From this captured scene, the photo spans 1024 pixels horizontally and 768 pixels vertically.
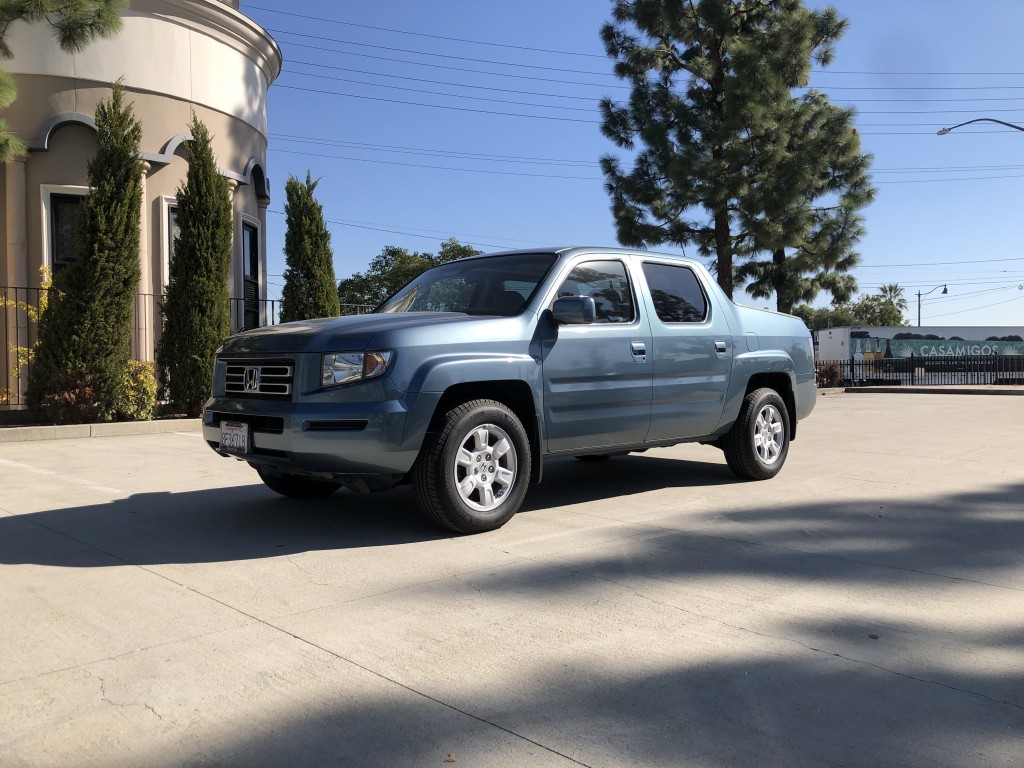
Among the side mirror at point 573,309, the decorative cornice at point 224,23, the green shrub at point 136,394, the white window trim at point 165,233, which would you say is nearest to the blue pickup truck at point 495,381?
the side mirror at point 573,309

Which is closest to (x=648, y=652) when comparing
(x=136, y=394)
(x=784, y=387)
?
(x=784, y=387)

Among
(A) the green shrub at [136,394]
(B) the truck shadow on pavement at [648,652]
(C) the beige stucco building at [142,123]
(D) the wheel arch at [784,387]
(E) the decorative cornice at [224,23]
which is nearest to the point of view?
(B) the truck shadow on pavement at [648,652]

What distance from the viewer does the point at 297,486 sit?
6.48 metres

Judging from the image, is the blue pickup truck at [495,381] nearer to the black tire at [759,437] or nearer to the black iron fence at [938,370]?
the black tire at [759,437]

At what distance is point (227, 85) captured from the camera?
53.2ft

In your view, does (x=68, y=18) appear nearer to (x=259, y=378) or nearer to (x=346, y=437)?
(x=259, y=378)

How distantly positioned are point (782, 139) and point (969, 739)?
84.1ft

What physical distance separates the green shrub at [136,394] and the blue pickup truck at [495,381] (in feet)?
22.8

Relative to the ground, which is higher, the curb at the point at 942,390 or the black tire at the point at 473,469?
the black tire at the point at 473,469

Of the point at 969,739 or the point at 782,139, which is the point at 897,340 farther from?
the point at 969,739

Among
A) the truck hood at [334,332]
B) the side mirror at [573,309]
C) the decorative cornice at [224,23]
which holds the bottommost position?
the truck hood at [334,332]

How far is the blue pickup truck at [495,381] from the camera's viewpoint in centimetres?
498

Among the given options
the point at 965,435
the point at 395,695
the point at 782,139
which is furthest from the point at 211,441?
the point at 782,139

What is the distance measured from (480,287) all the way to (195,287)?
829cm
